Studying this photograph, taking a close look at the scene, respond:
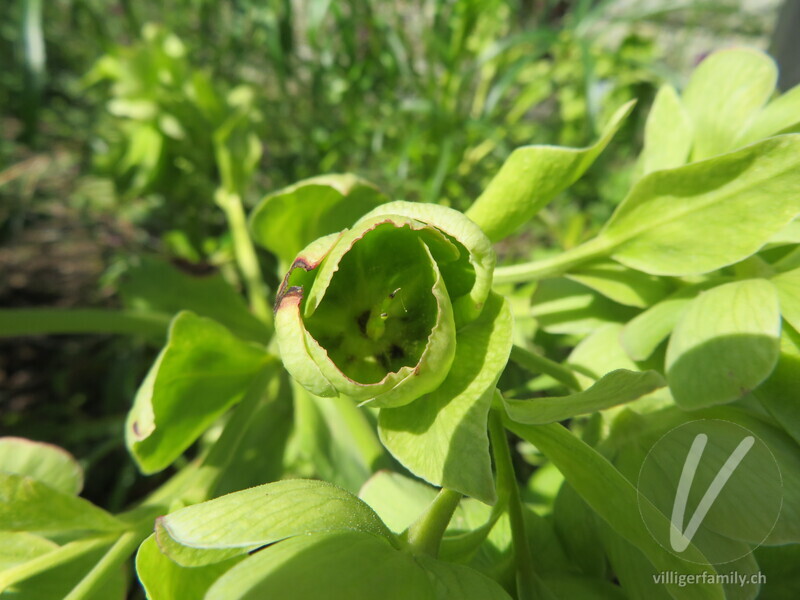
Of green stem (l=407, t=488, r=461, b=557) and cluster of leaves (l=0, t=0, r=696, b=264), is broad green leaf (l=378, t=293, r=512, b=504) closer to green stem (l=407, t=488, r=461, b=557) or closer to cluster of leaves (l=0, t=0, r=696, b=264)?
green stem (l=407, t=488, r=461, b=557)

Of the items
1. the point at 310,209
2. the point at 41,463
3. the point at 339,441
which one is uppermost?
the point at 310,209

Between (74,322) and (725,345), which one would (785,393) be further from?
(74,322)

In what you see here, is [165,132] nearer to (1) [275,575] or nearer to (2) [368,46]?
(2) [368,46]

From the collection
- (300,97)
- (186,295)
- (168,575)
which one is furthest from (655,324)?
(300,97)

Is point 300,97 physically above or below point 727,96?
below

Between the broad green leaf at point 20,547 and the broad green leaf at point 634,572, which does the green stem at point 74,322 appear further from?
the broad green leaf at point 634,572

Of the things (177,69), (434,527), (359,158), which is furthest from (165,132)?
(434,527)
